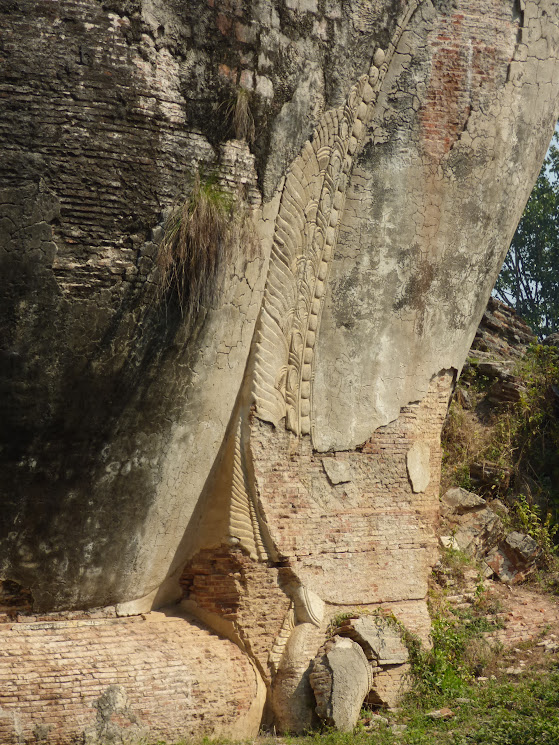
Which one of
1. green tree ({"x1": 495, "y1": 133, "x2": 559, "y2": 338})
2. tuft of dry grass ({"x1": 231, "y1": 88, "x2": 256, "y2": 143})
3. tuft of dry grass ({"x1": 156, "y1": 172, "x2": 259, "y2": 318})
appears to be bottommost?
green tree ({"x1": 495, "y1": 133, "x2": 559, "y2": 338})

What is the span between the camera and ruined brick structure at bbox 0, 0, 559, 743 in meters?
5.14

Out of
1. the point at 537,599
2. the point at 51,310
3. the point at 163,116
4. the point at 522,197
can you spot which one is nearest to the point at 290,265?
the point at 163,116

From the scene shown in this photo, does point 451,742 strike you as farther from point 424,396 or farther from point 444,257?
point 444,257

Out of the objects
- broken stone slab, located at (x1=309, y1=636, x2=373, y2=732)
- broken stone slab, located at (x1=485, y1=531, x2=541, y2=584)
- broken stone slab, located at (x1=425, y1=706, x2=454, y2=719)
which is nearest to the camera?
broken stone slab, located at (x1=309, y1=636, x2=373, y2=732)

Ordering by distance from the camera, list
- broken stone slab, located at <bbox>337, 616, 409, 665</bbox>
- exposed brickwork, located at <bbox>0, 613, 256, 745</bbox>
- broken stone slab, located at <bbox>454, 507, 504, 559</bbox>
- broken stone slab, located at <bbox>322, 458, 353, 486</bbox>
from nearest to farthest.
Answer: exposed brickwork, located at <bbox>0, 613, 256, 745</bbox> < broken stone slab, located at <bbox>337, 616, 409, 665</bbox> < broken stone slab, located at <bbox>322, 458, 353, 486</bbox> < broken stone slab, located at <bbox>454, 507, 504, 559</bbox>

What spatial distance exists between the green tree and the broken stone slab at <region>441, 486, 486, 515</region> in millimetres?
10045

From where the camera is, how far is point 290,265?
19.6ft

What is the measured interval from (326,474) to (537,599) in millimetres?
2449

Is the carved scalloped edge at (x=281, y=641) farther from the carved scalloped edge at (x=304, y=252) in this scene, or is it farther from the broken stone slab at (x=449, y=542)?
the broken stone slab at (x=449, y=542)

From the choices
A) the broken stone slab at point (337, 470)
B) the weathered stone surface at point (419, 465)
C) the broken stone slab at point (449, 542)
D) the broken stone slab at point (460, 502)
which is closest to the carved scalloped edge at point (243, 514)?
the broken stone slab at point (337, 470)

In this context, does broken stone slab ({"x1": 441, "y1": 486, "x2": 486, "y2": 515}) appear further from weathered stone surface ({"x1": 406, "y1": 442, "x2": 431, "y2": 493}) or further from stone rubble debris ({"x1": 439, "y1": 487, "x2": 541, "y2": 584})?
weathered stone surface ({"x1": 406, "y1": 442, "x2": 431, "y2": 493})

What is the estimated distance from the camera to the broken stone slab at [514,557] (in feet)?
25.3

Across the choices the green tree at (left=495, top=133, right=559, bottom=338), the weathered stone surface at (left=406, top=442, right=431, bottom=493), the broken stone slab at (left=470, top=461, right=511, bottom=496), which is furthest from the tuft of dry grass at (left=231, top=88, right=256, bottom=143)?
the green tree at (left=495, top=133, right=559, bottom=338)

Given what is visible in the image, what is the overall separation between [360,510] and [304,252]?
70.7 inches
